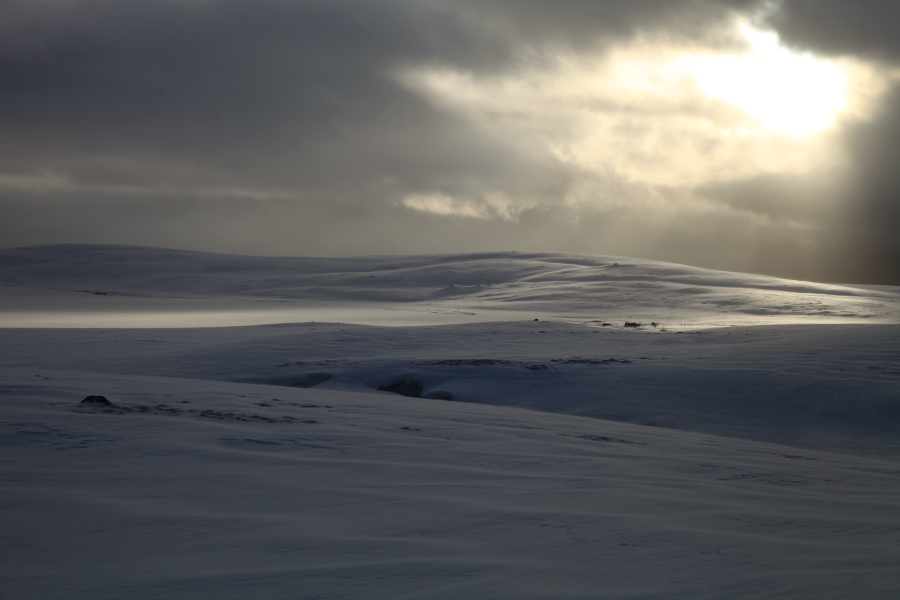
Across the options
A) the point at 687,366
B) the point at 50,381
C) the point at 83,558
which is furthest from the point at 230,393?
the point at 687,366

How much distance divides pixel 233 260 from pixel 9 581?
137 feet

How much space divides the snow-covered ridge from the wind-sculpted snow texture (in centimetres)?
714

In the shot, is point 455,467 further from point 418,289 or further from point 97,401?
point 418,289

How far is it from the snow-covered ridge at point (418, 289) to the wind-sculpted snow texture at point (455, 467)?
7145 millimetres

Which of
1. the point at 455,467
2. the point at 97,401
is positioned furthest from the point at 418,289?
the point at 455,467

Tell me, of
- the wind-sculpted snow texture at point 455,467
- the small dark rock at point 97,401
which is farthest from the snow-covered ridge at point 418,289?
the small dark rock at point 97,401

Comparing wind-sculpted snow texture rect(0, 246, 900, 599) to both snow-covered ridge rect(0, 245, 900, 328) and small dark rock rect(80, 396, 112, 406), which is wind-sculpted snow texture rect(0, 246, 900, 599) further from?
snow-covered ridge rect(0, 245, 900, 328)

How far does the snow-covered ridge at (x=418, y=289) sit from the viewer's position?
20.3 meters

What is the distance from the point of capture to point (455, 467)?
167 inches

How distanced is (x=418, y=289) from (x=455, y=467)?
27.0 m

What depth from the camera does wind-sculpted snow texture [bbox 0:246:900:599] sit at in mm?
2549

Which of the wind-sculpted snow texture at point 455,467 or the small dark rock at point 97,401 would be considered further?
the small dark rock at point 97,401

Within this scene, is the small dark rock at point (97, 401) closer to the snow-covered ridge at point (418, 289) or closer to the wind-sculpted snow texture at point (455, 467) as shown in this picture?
the wind-sculpted snow texture at point (455, 467)

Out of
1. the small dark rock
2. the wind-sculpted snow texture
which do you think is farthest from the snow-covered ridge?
the small dark rock
